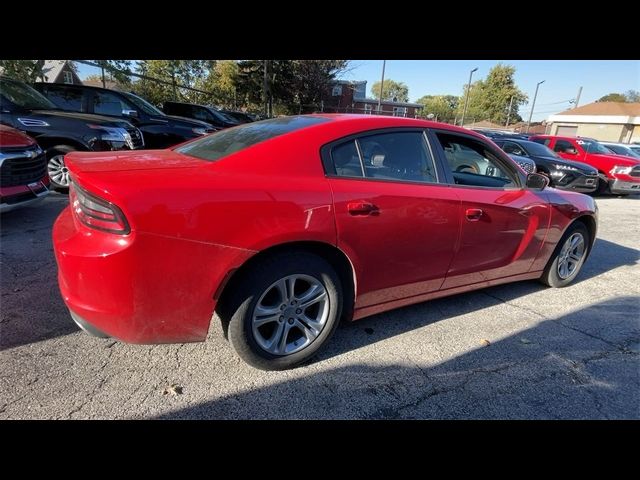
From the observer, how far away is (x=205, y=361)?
2471mm

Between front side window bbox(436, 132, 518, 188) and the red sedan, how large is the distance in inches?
1.1

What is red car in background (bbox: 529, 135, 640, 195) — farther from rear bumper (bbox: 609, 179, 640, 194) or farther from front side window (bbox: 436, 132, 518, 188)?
front side window (bbox: 436, 132, 518, 188)

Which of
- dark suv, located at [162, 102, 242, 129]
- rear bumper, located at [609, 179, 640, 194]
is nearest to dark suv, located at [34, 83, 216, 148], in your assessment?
dark suv, located at [162, 102, 242, 129]

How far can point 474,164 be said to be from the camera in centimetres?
404

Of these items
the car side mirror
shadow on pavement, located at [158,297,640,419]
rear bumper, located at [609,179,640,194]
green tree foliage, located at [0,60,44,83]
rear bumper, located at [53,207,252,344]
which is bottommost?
shadow on pavement, located at [158,297,640,419]

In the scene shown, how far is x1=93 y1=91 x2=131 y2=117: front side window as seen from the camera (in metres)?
8.00

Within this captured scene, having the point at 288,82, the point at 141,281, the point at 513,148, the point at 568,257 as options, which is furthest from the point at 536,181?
the point at 288,82

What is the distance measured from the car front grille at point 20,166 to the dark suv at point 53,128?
1174 millimetres

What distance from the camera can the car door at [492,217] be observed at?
2980 mm

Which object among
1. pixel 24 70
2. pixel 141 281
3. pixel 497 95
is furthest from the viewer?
pixel 497 95

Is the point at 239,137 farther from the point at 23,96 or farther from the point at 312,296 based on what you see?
the point at 23,96

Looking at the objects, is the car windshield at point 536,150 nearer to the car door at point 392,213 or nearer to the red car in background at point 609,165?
the red car in background at point 609,165

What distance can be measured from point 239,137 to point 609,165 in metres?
13.2

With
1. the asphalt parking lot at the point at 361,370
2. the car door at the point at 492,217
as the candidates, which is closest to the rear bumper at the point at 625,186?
the asphalt parking lot at the point at 361,370
